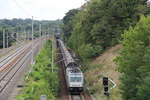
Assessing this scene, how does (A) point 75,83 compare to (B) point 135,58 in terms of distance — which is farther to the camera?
(A) point 75,83

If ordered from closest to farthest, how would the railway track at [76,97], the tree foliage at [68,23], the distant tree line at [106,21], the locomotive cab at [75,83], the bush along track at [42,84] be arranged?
the bush along track at [42,84] → the railway track at [76,97] → the locomotive cab at [75,83] → the distant tree line at [106,21] → the tree foliage at [68,23]

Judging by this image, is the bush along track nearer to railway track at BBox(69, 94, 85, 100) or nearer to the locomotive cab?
the locomotive cab

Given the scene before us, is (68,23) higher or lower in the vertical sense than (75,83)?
higher

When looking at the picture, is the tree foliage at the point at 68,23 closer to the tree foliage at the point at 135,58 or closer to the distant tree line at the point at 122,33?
the distant tree line at the point at 122,33

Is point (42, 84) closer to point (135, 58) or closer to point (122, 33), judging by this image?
point (135, 58)

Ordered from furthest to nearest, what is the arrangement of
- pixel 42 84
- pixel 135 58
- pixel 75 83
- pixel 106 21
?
pixel 106 21 < pixel 75 83 < pixel 42 84 < pixel 135 58

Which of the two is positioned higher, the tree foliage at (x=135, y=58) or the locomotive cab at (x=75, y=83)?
the tree foliage at (x=135, y=58)

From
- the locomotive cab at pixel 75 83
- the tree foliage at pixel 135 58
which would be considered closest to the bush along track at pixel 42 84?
the locomotive cab at pixel 75 83

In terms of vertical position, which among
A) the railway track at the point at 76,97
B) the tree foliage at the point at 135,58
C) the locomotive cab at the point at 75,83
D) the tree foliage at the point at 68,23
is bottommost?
the railway track at the point at 76,97

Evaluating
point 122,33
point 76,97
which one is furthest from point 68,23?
point 76,97

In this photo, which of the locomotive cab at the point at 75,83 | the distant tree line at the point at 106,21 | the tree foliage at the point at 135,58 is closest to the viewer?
the tree foliage at the point at 135,58

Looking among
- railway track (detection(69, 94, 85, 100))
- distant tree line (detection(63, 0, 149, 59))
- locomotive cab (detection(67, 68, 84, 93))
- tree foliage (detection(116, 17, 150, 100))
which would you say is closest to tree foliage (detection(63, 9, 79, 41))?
distant tree line (detection(63, 0, 149, 59))

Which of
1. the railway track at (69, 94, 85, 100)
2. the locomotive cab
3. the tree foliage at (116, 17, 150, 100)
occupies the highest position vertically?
the tree foliage at (116, 17, 150, 100)

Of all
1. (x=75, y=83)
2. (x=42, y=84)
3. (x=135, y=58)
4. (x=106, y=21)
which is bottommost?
(x=75, y=83)
